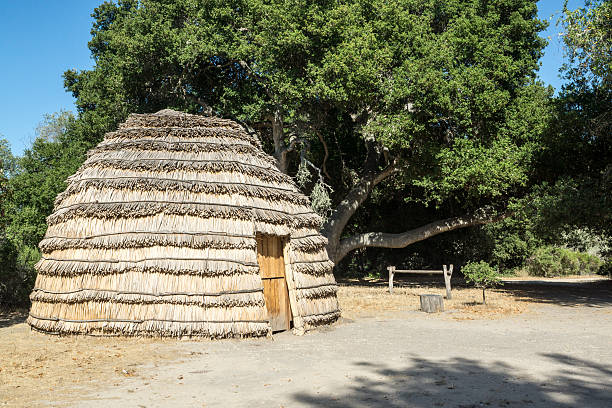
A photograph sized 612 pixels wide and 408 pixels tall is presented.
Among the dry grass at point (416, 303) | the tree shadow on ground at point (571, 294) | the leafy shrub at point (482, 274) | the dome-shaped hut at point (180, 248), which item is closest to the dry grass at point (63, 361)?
the dome-shaped hut at point (180, 248)

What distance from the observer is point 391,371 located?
8.38 meters

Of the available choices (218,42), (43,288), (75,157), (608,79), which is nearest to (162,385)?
(43,288)

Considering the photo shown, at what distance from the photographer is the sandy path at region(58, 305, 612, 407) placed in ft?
22.2

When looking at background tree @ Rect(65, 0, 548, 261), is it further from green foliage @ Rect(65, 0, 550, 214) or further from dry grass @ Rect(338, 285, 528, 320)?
dry grass @ Rect(338, 285, 528, 320)

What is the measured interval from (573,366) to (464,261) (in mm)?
24635

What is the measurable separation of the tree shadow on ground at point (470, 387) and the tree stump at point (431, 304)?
270 inches

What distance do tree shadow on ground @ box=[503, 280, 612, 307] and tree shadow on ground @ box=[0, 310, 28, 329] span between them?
1744cm

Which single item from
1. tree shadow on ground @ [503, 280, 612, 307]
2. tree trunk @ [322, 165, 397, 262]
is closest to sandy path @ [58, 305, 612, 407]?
tree shadow on ground @ [503, 280, 612, 307]

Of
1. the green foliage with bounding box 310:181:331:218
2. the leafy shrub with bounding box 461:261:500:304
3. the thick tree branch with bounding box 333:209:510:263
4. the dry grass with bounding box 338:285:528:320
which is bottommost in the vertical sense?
the dry grass with bounding box 338:285:528:320

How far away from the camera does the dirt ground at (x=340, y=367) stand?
6.86 m

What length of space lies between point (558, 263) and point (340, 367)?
30266 millimetres

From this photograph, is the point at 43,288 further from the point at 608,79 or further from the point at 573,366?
the point at 608,79

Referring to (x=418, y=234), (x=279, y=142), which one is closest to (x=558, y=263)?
(x=418, y=234)

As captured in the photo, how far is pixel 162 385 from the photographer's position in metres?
7.66
